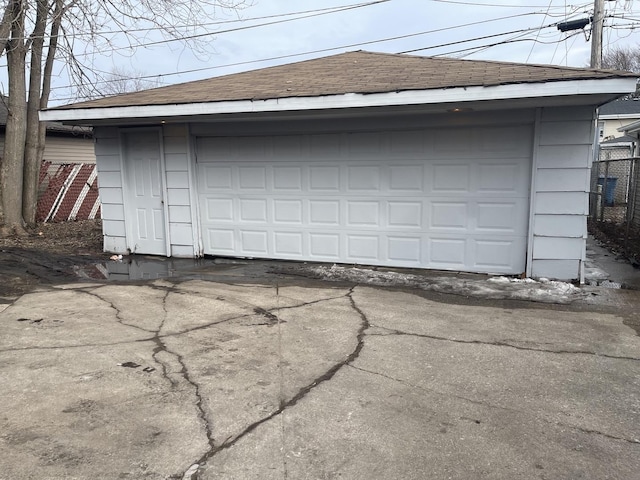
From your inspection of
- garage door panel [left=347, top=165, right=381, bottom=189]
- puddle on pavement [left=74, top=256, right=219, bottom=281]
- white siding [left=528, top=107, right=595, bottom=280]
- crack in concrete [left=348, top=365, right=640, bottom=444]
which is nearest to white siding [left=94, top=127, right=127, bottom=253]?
puddle on pavement [left=74, top=256, right=219, bottom=281]

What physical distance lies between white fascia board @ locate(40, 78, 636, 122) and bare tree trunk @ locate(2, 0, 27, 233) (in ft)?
11.4

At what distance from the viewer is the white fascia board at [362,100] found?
18.6ft

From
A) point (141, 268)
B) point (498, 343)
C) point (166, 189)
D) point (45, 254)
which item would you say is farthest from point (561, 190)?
point (45, 254)

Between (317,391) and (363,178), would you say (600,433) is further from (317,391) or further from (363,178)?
(363,178)

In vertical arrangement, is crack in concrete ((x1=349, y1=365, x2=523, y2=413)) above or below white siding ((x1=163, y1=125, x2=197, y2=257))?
below

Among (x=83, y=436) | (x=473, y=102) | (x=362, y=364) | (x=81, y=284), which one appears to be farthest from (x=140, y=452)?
(x=473, y=102)

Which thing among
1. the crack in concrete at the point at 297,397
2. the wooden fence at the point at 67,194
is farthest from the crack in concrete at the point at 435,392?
the wooden fence at the point at 67,194

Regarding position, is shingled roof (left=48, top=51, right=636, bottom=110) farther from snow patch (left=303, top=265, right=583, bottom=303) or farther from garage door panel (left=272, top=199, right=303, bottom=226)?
snow patch (left=303, top=265, right=583, bottom=303)

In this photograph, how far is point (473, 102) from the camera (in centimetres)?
634

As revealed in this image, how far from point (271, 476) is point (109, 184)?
8236 millimetres

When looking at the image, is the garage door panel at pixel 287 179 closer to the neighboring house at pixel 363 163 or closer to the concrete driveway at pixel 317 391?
the neighboring house at pixel 363 163

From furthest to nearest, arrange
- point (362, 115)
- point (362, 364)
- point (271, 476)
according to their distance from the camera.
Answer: point (362, 115) < point (362, 364) < point (271, 476)

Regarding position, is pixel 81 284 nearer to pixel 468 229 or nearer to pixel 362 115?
pixel 362 115

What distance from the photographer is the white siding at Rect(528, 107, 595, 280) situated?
22.0 ft
